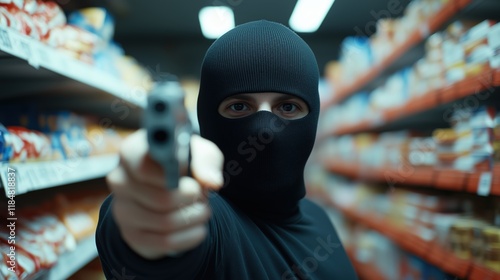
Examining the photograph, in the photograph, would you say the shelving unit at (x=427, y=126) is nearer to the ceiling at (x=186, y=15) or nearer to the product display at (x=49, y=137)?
the ceiling at (x=186, y=15)

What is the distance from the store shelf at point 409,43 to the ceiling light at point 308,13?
0.73 m

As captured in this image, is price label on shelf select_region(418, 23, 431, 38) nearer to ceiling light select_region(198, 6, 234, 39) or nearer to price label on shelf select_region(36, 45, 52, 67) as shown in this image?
ceiling light select_region(198, 6, 234, 39)

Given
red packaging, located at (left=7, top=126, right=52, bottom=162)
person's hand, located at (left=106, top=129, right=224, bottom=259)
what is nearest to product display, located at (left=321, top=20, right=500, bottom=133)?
person's hand, located at (left=106, top=129, right=224, bottom=259)

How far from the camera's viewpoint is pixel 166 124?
0.44m

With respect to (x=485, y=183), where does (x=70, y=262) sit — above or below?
below

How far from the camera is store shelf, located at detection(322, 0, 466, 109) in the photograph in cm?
205

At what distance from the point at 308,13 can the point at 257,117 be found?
318 centimetres

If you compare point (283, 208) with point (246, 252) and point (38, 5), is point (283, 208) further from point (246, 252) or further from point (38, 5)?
point (38, 5)

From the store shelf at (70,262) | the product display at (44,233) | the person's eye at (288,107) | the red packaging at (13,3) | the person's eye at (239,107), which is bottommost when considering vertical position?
the store shelf at (70,262)

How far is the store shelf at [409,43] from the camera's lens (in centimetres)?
205

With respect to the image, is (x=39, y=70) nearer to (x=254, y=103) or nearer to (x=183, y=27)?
(x=254, y=103)

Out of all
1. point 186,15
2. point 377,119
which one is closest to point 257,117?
point 377,119

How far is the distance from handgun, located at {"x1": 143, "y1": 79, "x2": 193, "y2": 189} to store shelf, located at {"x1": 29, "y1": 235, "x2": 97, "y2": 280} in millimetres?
1289

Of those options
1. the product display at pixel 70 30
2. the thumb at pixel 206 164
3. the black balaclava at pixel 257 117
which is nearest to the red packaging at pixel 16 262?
the product display at pixel 70 30
